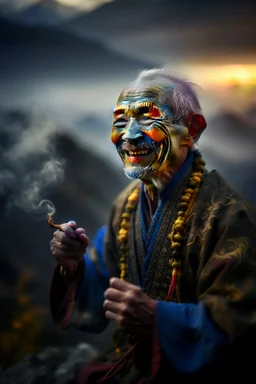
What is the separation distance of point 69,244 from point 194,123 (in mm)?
644

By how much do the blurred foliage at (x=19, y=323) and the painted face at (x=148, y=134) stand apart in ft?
3.03

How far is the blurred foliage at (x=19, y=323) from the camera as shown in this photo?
2.21 metres

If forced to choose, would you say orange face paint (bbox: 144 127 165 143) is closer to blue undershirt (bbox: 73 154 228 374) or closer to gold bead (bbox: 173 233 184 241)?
gold bead (bbox: 173 233 184 241)

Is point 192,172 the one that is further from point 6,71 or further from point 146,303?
point 6,71

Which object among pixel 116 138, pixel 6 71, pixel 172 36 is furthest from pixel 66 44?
pixel 116 138

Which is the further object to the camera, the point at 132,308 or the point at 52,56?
the point at 52,56

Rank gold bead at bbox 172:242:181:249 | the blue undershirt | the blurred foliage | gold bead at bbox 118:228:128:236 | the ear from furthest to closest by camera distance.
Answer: the blurred foliage
gold bead at bbox 118:228:128:236
the ear
gold bead at bbox 172:242:181:249
the blue undershirt

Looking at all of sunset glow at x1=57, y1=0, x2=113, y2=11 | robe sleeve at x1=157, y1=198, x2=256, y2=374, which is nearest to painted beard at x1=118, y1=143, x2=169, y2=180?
robe sleeve at x1=157, y1=198, x2=256, y2=374

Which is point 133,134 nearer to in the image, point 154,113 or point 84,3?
point 154,113

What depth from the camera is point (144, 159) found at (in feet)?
5.76

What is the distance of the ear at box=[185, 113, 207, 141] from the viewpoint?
1.82m

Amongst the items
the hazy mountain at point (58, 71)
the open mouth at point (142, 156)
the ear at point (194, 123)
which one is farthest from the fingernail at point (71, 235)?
the hazy mountain at point (58, 71)

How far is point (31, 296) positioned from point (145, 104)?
3.73 ft

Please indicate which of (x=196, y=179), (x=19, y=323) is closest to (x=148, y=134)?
(x=196, y=179)
